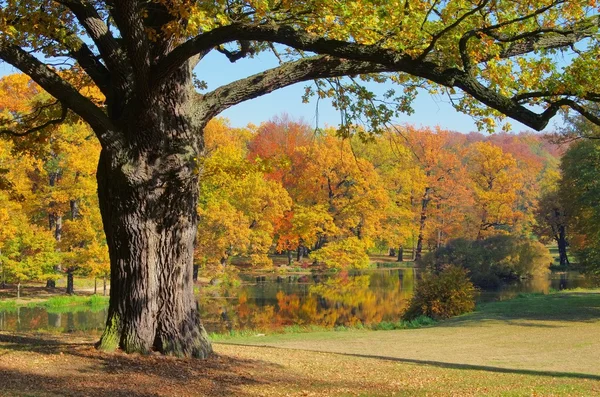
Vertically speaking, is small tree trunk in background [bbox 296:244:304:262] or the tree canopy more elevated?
the tree canopy

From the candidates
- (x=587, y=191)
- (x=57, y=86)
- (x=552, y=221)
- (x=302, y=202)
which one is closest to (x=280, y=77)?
(x=57, y=86)

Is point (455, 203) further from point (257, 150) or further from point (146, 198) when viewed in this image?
point (146, 198)

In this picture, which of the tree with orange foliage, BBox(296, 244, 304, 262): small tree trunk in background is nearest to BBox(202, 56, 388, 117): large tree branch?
BBox(296, 244, 304, 262): small tree trunk in background

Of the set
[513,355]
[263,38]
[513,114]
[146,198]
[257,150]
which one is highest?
[257,150]

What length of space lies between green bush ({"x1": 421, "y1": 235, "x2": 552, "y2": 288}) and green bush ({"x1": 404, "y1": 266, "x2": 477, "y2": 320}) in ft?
32.7

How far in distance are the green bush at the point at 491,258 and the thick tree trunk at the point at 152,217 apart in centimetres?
2611

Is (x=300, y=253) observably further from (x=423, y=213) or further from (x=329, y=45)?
(x=329, y=45)

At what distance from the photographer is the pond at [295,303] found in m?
21.7

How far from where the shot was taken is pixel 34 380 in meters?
6.43

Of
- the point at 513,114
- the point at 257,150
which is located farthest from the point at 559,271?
the point at 513,114

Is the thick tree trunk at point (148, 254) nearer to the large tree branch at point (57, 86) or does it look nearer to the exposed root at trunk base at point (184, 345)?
the exposed root at trunk base at point (184, 345)

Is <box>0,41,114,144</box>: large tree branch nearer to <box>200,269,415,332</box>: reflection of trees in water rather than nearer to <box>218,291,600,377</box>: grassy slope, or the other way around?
<box>218,291,600,377</box>: grassy slope

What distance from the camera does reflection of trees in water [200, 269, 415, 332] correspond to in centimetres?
2239

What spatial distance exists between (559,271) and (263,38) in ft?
134
